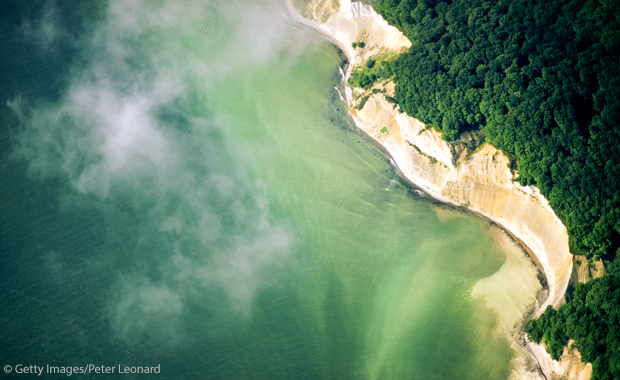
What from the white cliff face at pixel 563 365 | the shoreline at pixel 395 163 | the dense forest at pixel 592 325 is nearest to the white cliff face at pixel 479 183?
the shoreline at pixel 395 163

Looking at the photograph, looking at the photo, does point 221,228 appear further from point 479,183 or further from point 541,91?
point 541,91

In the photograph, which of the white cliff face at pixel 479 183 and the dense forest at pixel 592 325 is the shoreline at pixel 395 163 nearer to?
the white cliff face at pixel 479 183

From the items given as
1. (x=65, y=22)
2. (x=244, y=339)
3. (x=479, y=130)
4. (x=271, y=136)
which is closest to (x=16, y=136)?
(x=65, y=22)

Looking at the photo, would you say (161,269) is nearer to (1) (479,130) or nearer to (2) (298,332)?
(2) (298,332)

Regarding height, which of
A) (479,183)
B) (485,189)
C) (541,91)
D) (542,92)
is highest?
(541,91)

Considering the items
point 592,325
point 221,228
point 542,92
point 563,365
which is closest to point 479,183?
point 542,92
